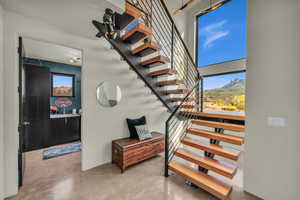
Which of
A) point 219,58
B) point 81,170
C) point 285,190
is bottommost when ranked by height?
point 81,170

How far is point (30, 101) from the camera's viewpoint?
3.36m

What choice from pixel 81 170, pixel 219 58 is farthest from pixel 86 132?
pixel 219 58

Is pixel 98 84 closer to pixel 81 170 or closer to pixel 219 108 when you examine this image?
pixel 81 170

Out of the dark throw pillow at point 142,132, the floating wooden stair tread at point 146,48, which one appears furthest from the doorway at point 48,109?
the floating wooden stair tread at point 146,48

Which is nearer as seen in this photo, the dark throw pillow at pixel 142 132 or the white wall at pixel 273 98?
the white wall at pixel 273 98

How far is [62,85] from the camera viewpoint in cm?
444

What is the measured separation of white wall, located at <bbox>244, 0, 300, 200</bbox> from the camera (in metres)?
1.58

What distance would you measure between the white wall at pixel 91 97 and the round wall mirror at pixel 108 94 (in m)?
0.10

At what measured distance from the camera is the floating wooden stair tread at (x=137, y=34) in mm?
1790

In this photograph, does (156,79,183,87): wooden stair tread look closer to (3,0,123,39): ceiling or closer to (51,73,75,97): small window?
(3,0,123,39): ceiling

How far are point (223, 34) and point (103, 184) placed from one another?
4.88 metres

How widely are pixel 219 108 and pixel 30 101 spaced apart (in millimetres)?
5465

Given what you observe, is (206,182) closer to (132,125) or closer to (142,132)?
(142,132)

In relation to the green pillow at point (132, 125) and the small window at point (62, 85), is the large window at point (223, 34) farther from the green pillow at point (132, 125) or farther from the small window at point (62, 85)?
the small window at point (62, 85)
